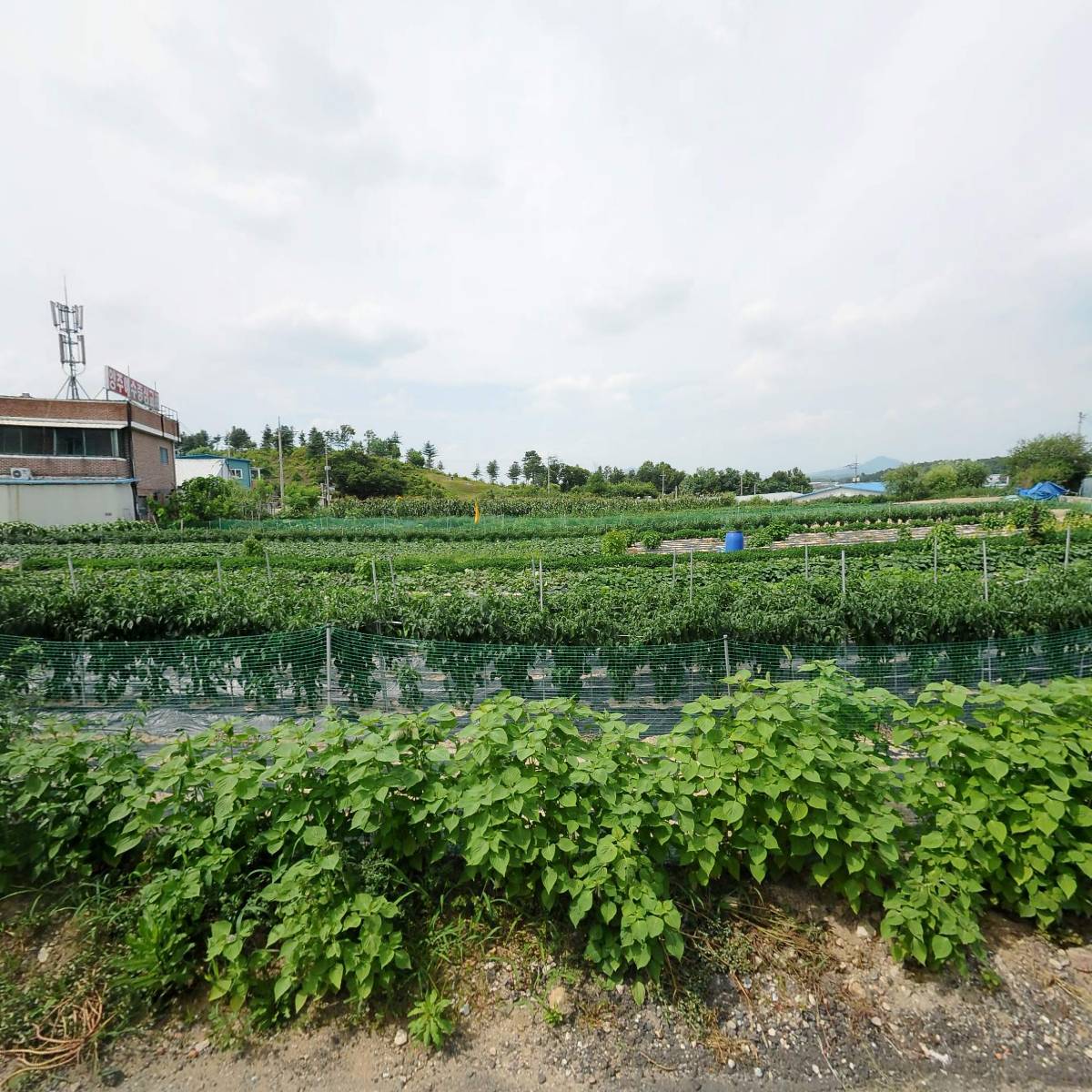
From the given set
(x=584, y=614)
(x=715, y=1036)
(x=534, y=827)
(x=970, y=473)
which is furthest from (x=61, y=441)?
(x=970, y=473)

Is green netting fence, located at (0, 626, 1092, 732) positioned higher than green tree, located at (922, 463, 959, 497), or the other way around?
green tree, located at (922, 463, 959, 497)

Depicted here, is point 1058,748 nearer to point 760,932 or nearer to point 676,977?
point 760,932

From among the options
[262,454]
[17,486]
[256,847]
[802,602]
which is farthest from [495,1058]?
[262,454]

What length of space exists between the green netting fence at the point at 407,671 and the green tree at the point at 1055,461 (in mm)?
70270

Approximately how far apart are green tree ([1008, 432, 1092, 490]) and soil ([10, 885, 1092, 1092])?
244 ft

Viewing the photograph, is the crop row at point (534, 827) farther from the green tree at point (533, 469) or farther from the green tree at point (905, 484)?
the green tree at point (533, 469)

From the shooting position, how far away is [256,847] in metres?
2.98

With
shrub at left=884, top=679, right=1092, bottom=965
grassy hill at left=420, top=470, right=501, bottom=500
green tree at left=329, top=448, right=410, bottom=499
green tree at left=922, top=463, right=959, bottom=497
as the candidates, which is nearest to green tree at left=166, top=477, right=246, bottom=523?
green tree at left=329, top=448, right=410, bottom=499

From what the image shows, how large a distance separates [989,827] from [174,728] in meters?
6.90

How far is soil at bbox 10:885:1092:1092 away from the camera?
2547 millimetres

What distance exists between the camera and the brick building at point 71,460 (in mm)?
33875

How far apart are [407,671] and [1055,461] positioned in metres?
79.8

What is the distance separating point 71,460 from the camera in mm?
35625

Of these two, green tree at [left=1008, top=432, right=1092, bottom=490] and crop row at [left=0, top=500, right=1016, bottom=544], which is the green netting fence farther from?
green tree at [left=1008, top=432, right=1092, bottom=490]
